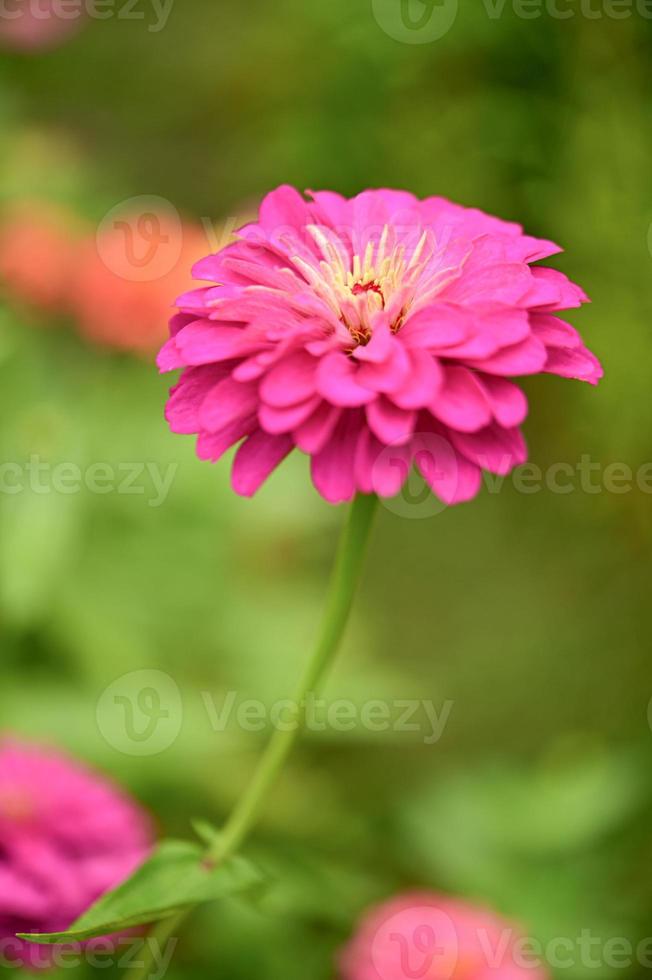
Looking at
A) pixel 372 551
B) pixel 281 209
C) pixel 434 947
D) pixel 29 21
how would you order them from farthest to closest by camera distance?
1. pixel 372 551
2. pixel 29 21
3. pixel 434 947
4. pixel 281 209

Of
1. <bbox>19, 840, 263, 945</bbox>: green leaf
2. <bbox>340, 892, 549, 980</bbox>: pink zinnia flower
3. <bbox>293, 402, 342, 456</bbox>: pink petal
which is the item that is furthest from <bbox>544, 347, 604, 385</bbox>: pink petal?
<bbox>340, 892, 549, 980</bbox>: pink zinnia flower

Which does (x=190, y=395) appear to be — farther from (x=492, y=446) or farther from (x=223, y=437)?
(x=492, y=446)

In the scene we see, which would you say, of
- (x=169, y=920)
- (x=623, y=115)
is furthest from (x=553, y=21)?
(x=169, y=920)

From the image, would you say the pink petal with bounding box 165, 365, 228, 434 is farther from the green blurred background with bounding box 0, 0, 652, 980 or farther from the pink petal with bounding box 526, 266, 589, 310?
the green blurred background with bounding box 0, 0, 652, 980

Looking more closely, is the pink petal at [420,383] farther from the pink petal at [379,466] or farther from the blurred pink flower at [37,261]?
the blurred pink flower at [37,261]

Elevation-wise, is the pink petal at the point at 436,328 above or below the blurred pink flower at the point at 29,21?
below

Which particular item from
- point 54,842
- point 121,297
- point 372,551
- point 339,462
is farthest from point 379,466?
point 372,551

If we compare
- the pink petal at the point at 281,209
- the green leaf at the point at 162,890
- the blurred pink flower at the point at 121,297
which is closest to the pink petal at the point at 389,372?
the pink petal at the point at 281,209
